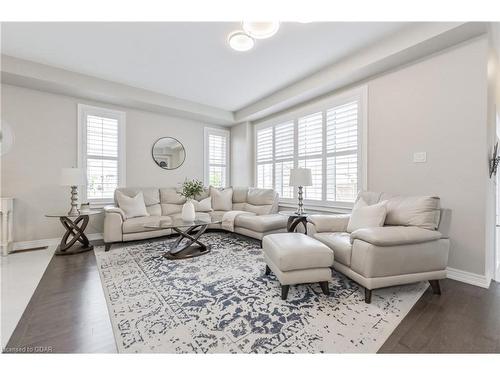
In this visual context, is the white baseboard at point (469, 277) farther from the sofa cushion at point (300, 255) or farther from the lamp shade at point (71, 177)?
the lamp shade at point (71, 177)

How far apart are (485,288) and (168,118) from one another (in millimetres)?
5607

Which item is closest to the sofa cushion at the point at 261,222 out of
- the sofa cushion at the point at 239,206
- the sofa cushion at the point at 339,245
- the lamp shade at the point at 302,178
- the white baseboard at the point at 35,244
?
the lamp shade at the point at 302,178

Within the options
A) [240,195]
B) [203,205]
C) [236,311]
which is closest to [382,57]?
[236,311]

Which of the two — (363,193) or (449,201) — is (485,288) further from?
(363,193)

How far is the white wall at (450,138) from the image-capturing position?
2281mm

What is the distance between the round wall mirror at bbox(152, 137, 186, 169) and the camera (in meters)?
4.85

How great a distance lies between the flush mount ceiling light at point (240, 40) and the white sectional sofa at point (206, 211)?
2.46m

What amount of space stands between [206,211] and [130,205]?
1.45 meters

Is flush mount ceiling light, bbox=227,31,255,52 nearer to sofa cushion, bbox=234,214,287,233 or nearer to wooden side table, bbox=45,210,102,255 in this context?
sofa cushion, bbox=234,214,287,233

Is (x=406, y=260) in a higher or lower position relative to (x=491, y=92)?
lower

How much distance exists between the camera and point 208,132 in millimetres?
5602

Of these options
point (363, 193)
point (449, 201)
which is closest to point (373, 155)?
point (363, 193)

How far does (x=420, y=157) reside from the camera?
2715mm

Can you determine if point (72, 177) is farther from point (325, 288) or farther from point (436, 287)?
point (436, 287)
